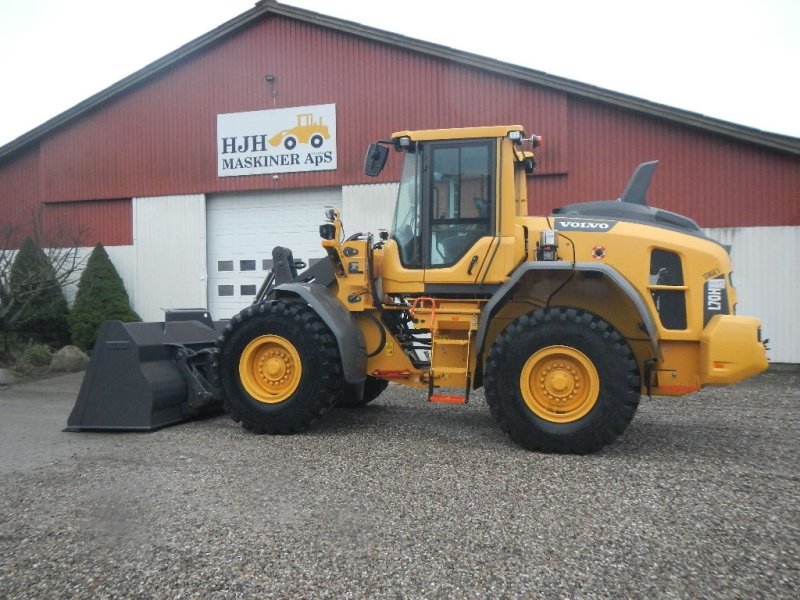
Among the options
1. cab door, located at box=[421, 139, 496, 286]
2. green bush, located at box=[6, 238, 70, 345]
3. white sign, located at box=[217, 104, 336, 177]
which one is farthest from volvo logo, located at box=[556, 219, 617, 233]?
green bush, located at box=[6, 238, 70, 345]

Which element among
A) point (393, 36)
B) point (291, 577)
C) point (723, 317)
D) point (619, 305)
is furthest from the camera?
point (393, 36)

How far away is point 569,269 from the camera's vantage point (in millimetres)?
5727

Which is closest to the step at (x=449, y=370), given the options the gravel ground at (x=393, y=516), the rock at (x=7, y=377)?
the gravel ground at (x=393, y=516)

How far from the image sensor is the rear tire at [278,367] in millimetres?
6250

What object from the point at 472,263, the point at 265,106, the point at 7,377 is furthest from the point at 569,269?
the point at 265,106

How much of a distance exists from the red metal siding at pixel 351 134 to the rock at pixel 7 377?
4466mm

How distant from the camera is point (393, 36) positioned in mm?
13344

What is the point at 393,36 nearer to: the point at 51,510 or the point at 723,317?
the point at 723,317

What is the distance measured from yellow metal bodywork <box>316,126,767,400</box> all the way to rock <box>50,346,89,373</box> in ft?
26.0

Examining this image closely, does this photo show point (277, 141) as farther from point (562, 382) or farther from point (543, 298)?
point (562, 382)

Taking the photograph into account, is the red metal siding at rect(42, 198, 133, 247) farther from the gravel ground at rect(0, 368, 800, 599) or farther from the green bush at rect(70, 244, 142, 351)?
the gravel ground at rect(0, 368, 800, 599)

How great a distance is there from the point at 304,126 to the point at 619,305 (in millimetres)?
9401

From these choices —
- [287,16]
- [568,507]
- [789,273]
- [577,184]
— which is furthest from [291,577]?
[287,16]

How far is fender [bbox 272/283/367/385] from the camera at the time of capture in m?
6.25
